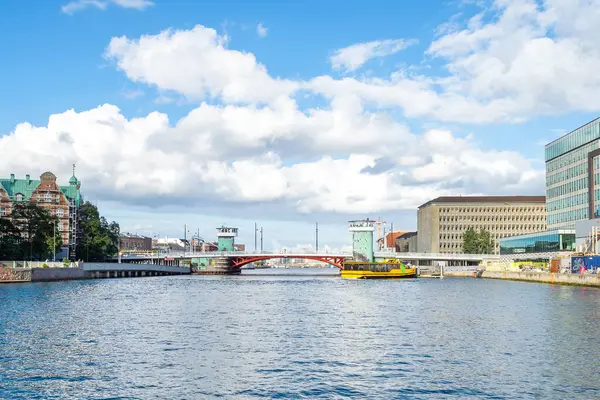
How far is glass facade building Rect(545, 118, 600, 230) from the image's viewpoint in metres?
145

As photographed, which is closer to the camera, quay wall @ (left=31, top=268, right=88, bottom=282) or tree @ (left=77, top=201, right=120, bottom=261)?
quay wall @ (left=31, top=268, right=88, bottom=282)

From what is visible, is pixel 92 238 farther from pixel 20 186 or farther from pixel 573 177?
pixel 573 177

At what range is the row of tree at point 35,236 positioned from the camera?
132 m

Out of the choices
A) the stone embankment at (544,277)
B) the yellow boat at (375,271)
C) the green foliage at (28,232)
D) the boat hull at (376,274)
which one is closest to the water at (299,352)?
the stone embankment at (544,277)

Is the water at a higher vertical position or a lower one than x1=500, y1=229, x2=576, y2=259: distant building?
lower

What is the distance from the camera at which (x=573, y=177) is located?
158 meters

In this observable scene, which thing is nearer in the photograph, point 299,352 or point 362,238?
point 299,352

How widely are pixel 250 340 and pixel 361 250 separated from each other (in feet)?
488

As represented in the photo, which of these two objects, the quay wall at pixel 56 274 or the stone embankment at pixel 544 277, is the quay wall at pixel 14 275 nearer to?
the quay wall at pixel 56 274

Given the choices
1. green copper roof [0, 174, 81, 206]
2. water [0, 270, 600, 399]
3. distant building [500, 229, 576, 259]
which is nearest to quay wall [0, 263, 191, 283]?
green copper roof [0, 174, 81, 206]

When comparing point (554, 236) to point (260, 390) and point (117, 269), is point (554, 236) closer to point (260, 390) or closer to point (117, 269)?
point (117, 269)

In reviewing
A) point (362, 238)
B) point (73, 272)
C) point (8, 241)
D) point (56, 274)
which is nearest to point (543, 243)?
point (362, 238)

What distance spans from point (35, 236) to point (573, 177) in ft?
377

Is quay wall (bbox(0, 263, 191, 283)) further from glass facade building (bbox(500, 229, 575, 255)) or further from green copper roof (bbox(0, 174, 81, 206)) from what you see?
glass facade building (bbox(500, 229, 575, 255))
